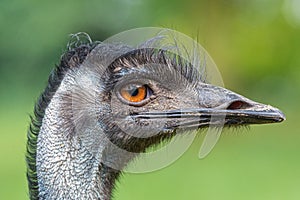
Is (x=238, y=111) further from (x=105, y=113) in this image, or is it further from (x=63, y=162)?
(x=63, y=162)

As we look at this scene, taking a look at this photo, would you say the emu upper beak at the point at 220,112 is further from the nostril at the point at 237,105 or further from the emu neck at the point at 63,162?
the emu neck at the point at 63,162

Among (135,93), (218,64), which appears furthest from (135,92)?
(218,64)

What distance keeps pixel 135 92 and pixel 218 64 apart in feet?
41.6

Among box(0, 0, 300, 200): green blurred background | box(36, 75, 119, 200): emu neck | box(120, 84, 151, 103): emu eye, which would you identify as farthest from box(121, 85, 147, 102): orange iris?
box(0, 0, 300, 200): green blurred background

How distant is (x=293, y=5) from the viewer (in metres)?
17.7

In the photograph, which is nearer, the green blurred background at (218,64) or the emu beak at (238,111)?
the emu beak at (238,111)

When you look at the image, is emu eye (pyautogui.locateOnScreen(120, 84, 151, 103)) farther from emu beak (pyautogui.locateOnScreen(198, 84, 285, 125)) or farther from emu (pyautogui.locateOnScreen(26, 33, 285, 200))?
emu beak (pyautogui.locateOnScreen(198, 84, 285, 125))

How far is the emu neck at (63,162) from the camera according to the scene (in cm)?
269

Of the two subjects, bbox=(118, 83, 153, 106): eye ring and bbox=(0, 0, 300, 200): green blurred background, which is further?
bbox=(0, 0, 300, 200): green blurred background

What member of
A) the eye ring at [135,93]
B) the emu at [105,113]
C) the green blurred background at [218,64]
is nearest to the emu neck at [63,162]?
the emu at [105,113]

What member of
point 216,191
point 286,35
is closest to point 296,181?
point 216,191

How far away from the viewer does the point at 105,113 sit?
9.07ft

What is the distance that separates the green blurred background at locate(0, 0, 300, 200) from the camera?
27.2ft

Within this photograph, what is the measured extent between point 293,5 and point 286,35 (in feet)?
2.62
